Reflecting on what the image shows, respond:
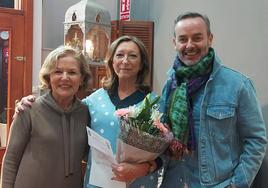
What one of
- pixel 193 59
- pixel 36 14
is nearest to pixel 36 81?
pixel 36 14

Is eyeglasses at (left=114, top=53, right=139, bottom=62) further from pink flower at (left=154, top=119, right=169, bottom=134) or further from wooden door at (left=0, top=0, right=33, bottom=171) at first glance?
wooden door at (left=0, top=0, right=33, bottom=171)

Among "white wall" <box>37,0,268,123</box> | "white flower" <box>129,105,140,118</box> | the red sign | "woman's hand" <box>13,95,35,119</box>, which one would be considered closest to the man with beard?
"white flower" <box>129,105,140,118</box>

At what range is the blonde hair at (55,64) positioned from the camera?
5.91 feet

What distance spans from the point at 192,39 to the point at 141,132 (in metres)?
0.51

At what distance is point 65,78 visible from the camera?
1767 millimetres

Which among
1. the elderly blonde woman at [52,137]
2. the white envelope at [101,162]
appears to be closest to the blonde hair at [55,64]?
the elderly blonde woman at [52,137]

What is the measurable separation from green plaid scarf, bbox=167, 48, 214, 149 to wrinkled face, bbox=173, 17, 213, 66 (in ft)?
0.11

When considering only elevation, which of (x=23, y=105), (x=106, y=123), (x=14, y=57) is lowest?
(x=106, y=123)

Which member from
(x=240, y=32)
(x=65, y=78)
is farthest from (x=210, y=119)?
(x=240, y=32)

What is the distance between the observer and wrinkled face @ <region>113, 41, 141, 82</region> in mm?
1935

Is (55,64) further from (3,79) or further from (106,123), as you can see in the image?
(3,79)

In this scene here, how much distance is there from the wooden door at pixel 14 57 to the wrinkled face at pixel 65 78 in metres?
2.50

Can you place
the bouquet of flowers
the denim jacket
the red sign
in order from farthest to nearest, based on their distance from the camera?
the red sign → the denim jacket → the bouquet of flowers

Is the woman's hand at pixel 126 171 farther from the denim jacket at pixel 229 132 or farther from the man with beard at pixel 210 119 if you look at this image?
the denim jacket at pixel 229 132
